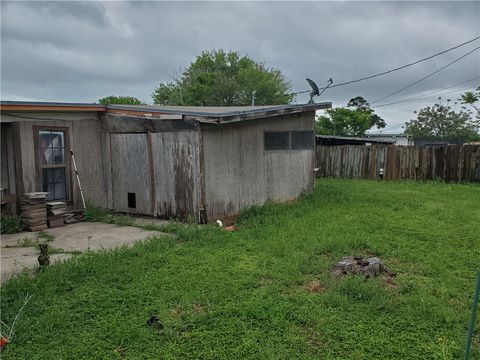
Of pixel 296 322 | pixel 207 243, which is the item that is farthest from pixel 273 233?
pixel 296 322

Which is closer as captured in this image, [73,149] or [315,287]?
[315,287]

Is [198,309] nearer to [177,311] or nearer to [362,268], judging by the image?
[177,311]

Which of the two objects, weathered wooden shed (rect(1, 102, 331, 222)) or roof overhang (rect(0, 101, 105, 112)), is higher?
roof overhang (rect(0, 101, 105, 112))

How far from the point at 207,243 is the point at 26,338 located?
297cm

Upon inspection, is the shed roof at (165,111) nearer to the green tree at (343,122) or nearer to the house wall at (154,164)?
the house wall at (154,164)

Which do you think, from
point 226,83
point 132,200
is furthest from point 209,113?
point 226,83

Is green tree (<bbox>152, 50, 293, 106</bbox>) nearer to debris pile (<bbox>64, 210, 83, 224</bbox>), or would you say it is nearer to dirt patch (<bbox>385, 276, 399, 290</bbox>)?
debris pile (<bbox>64, 210, 83, 224</bbox>)

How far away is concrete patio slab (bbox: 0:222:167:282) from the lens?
191 inches

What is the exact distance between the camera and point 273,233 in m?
6.17

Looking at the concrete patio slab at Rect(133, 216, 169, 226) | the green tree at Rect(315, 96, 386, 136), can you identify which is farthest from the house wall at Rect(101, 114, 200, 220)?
the green tree at Rect(315, 96, 386, 136)

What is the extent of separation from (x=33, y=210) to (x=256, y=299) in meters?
5.10

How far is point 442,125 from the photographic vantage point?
39812 millimetres

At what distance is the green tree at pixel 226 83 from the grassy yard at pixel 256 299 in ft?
73.2

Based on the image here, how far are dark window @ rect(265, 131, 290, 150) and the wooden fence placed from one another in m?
6.47
